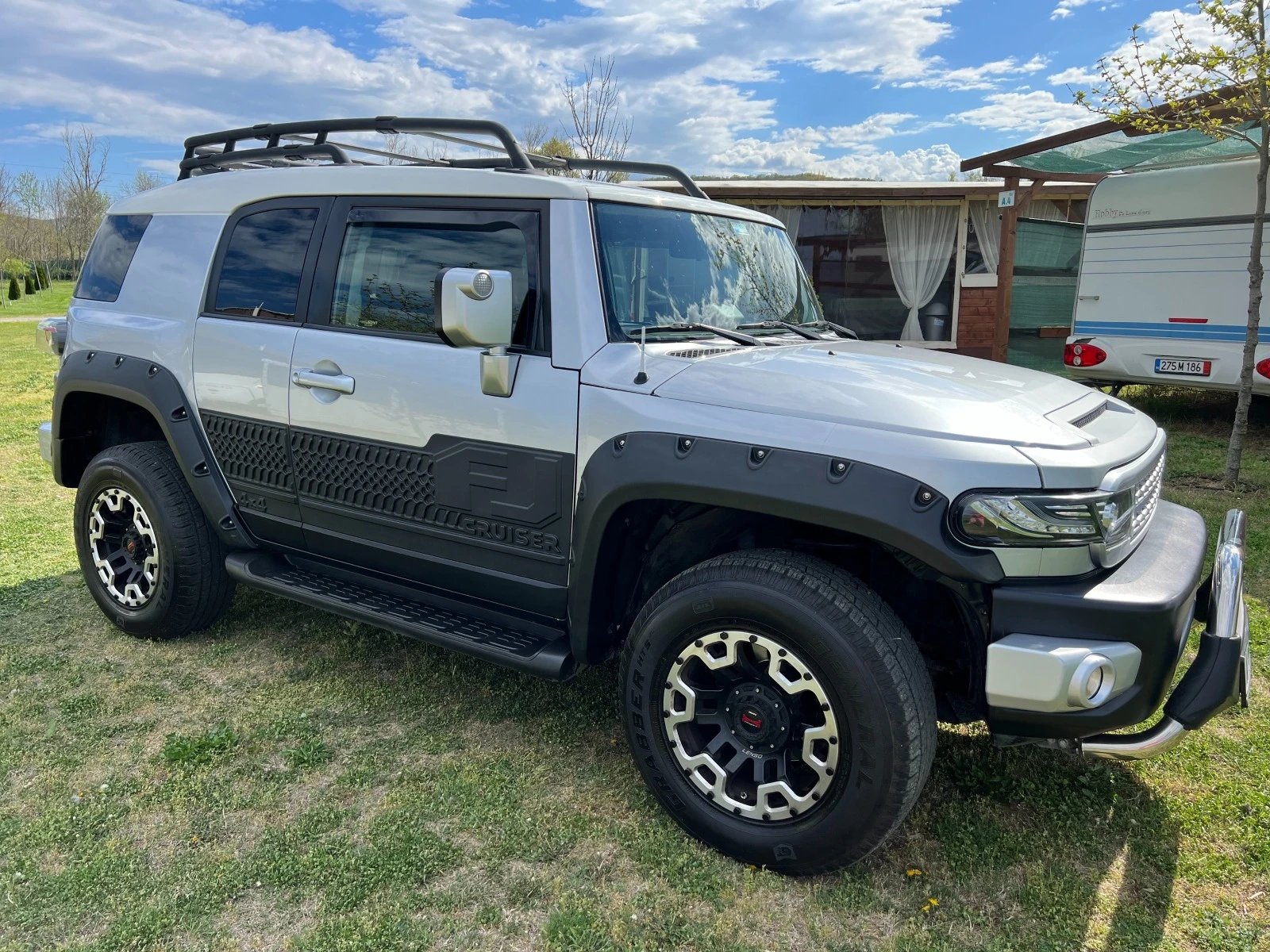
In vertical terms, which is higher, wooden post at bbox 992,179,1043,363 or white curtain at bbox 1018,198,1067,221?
white curtain at bbox 1018,198,1067,221

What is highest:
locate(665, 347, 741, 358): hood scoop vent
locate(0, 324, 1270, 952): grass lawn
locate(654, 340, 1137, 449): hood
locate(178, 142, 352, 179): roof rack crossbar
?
locate(178, 142, 352, 179): roof rack crossbar

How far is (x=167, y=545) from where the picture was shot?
384 centimetres

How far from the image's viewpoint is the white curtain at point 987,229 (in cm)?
1342

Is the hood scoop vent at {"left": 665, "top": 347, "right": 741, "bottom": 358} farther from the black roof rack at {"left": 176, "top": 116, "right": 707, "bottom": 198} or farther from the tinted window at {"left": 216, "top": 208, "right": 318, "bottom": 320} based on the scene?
the tinted window at {"left": 216, "top": 208, "right": 318, "bottom": 320}

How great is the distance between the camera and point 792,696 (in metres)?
2.49

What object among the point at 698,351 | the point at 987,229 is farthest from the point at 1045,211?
the point at 698,351

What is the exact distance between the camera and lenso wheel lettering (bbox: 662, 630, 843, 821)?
2.44 m

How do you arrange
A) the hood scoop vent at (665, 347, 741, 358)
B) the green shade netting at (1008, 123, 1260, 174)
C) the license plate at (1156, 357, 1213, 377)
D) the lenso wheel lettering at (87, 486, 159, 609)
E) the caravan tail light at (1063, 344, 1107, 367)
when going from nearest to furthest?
the hood scoop vent at (665, 347, 741, 358) < the lenso wheel lettering at (87, 486, 159, 609) < the license plate at (1156, 357, 1213, 377) < the green shade netting at (1008, 123, 1260, 174) < the caravan tail light at (1063, 344, 1107, 367)

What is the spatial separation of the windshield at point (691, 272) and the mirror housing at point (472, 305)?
0.36 metres

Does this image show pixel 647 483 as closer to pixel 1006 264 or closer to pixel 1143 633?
pixel 1143 633

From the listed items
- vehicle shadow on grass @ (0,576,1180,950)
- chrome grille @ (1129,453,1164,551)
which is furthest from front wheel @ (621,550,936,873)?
chrome grille @ (1129,453,1164,551)

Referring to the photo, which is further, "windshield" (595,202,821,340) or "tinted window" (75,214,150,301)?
"tinted window" (75,214,150,301)

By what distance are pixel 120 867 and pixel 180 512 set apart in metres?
1.69

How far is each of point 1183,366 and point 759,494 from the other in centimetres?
870
